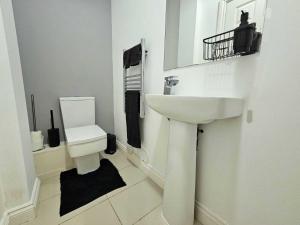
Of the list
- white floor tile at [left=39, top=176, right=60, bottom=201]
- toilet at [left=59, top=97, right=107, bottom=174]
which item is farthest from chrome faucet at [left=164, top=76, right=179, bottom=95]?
white floor tile at [left=39, top=176, right=60, bottom=201]

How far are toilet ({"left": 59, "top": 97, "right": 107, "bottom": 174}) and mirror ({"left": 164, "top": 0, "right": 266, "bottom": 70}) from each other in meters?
0.94

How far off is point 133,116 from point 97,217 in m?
0.86

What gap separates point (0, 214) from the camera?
2.66 ft

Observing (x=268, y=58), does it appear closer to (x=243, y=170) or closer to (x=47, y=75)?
(x=243, y=170)

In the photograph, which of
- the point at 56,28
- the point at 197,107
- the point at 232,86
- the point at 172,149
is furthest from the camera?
the point at 56,28

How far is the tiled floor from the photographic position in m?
0.96

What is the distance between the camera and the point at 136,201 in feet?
3.71

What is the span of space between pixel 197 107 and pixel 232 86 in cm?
27

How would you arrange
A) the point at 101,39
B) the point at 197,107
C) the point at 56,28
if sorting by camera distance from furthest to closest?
the point at 101,39 < the point at 56,28 < the point at 197,107

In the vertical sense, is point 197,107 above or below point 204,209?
above

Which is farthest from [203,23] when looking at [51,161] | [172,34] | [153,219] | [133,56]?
[51,161]

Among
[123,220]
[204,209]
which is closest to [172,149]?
[204,209]

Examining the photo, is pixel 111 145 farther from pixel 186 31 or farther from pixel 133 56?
pixel 186 31

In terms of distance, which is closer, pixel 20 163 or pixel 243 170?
pixel 243 170
